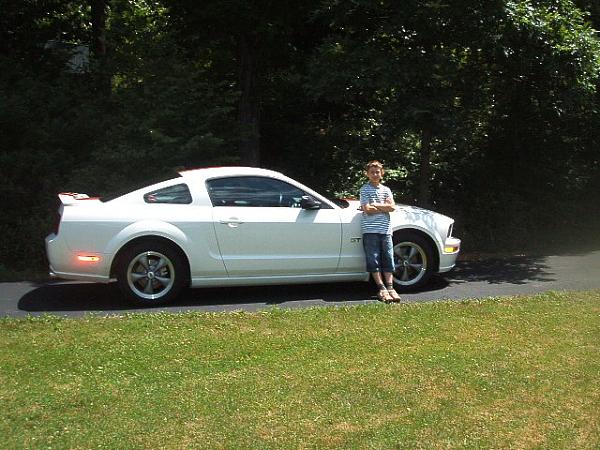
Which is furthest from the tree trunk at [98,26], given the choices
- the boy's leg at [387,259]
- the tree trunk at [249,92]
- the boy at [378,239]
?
the boy's leg at [387,259]

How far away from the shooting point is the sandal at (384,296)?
706 centimetres

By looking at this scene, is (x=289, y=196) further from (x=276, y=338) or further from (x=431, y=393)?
(x=431, y=393)

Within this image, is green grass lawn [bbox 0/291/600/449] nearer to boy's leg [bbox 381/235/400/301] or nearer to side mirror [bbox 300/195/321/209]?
boy's leg [bbox 381/235/400/301]

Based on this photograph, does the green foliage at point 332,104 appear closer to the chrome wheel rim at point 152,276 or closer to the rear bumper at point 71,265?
the rear bumper at point 71,265

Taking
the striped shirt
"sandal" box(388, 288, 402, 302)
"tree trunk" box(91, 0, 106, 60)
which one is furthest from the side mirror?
"tree trunk" box(91, 0, 106, 60)

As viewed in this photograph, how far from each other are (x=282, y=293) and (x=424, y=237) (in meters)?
1.79

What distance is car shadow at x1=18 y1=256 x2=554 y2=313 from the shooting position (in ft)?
23.1

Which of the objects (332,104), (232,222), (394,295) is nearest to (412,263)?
(394,295)

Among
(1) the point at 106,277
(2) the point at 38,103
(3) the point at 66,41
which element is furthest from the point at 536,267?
(3) the point at 66,41

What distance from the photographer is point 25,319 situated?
626 centimetres

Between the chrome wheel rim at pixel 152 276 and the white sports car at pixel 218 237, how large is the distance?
0.4 inches

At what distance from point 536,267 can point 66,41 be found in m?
10.4

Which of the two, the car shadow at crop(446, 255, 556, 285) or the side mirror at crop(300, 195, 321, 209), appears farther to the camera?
the car shadow at crop(446, 255, 556, 285)

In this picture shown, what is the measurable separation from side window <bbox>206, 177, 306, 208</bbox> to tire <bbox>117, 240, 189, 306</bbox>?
770 mm
